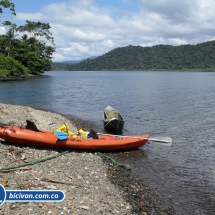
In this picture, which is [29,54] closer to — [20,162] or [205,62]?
[20,162]

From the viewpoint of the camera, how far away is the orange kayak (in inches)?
454

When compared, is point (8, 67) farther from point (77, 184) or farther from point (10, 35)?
point (77, 184)

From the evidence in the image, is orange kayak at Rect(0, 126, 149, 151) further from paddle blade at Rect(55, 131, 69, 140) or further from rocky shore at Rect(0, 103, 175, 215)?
rocky shore at Rect(0, 103, 175, 215)

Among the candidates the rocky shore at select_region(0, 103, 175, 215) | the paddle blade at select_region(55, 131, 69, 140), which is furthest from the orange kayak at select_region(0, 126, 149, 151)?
the rocky shore at select_region(0, 103, 175, 215)

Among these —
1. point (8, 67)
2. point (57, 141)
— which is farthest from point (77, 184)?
point (8, 67)

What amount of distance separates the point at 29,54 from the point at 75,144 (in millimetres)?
71859

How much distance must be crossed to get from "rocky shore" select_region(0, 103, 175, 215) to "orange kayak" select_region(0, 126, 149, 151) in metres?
0.28

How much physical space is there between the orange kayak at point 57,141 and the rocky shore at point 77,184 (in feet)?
0.92

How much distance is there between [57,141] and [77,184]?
378 cm

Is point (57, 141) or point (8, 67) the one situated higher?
point (8, 67)

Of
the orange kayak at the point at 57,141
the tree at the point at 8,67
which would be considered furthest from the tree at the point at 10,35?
the orange kayak at the point at 57,141

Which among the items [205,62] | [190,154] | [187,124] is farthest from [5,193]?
[205,62]

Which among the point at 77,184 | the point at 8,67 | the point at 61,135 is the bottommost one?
the point at 77,184

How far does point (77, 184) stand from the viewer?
844 cm
